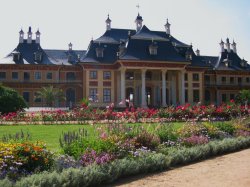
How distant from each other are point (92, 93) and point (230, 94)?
77.6 feet

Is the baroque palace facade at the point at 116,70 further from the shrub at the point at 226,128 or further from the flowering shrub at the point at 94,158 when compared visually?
the flowering shrub at the point at 94,158

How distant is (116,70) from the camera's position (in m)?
42.0

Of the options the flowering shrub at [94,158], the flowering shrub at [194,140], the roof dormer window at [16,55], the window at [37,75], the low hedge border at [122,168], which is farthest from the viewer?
the window at [37,75]

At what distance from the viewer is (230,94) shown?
176 ft

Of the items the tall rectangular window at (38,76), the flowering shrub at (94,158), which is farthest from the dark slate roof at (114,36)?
the flowering shrub at (94,158)

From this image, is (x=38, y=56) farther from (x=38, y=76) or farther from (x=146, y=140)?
(x=146, y=140)

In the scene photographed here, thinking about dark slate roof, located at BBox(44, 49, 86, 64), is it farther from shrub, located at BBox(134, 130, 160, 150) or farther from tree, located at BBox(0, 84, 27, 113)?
shrub, located at BBox(134, 130, 160, 150)

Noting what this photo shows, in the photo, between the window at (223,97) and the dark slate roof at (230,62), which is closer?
the window at (223,97)

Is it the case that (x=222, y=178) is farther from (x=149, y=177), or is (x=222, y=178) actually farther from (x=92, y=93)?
(x=92, y=93)

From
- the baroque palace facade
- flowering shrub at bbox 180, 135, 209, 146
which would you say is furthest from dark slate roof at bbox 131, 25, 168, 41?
flowering shrub at bbox 180, 135, 209, 146

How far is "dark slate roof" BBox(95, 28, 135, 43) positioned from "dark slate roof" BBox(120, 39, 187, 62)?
4.49m

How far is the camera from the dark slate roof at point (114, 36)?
1745 inches

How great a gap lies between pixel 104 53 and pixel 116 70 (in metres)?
2.73

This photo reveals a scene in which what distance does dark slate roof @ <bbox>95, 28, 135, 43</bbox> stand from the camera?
145 ft
